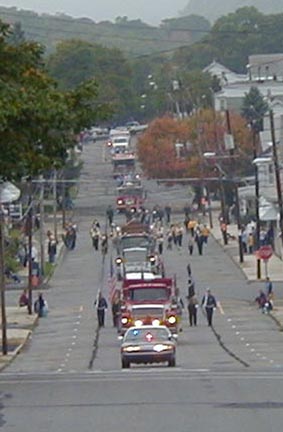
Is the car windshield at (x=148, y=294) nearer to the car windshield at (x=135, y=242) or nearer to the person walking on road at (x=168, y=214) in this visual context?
the car windshield at (x=135, y=242)

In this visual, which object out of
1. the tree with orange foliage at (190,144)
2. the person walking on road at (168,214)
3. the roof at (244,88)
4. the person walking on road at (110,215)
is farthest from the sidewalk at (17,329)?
the roof at (244,88)

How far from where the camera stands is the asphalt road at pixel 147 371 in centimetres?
2741

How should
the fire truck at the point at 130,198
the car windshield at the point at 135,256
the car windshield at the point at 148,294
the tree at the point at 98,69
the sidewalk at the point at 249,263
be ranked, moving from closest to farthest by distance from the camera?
the car windshield at the point at 148,294 → the sidewalk at the point at 249,263 → the car windshield at the point at 135,256 → the fire truck at the point at 130,198 → the tree at the point at 98,69

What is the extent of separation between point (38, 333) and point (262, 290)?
1342cm

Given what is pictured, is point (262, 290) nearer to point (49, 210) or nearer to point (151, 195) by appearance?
point (49, 210)

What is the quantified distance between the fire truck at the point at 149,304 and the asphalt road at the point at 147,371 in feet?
3.26

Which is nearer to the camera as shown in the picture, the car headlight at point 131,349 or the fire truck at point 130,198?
the car headlight at point 131,349

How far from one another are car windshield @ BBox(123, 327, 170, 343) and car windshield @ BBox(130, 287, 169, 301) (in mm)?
14940

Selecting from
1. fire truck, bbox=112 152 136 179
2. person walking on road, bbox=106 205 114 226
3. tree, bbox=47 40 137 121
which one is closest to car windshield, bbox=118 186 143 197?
person walking on road, bbox=106 205 114 226

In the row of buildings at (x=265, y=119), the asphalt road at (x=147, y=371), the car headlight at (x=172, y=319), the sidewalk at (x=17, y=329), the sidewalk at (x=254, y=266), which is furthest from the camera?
the row of buildings at (x=265, y=119)

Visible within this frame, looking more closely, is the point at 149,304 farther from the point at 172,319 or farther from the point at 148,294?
the point at 148,294

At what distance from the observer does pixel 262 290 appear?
74750 mm

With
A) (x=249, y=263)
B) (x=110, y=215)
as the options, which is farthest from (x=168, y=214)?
(x=249, y=263)

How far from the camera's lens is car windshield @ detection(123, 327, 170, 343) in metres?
43.9
